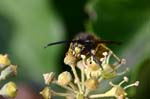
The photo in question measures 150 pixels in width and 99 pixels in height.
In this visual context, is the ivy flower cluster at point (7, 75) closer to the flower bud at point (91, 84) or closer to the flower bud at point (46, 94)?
the flower bud at point (46, 94)

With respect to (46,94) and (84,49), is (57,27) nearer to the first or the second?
(84,49)

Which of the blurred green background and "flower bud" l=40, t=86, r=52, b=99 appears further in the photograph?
the blurred green background

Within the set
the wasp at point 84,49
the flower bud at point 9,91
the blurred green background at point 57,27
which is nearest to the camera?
the flower bud at point 9,91

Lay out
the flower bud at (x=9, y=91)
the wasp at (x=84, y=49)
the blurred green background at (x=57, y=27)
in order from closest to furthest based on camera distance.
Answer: the flower bud at (x=9, y=91) → the wasp at (x=84, y=49) → the blurred green background at (x=57, y=27)

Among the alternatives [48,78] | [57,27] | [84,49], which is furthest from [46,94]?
[57,27]

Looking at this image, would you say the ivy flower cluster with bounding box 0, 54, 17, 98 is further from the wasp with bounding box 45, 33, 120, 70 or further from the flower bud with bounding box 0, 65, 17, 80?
the wasp with bounding box 45, 33, 120, 70

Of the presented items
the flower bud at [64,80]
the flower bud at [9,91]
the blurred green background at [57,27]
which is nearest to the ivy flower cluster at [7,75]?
the flower bud at [9,91]

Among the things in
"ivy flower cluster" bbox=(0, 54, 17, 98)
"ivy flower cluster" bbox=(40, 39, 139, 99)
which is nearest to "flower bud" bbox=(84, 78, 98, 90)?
"ivy flower cluster" bbox=(40, 39, 139, 99)
